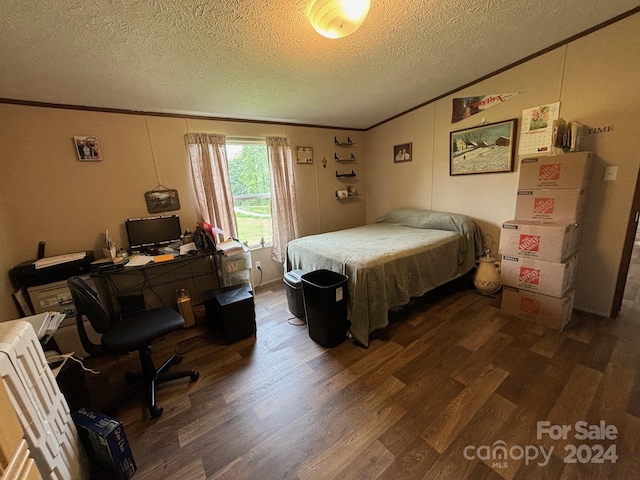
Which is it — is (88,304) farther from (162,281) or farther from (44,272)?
(162,281)

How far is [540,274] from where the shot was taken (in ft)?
7.24

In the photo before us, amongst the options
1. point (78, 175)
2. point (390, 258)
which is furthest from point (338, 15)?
point (78, 175)

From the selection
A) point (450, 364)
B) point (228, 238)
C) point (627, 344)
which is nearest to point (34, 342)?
point (228, 238)

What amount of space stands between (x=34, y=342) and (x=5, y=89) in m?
2.25

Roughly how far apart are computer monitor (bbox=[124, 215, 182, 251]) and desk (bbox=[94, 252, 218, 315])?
0.26 metres

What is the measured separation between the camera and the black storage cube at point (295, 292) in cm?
249

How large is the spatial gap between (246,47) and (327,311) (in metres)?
2.04

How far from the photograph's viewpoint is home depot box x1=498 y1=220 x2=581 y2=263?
2070 millimetres

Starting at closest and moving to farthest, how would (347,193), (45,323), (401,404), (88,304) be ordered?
(45,323)
(88,304)
(401,404)
(347,193)

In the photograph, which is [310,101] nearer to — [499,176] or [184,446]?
[499,176]

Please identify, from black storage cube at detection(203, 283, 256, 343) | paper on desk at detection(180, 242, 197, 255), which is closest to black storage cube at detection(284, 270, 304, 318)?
black storage cube at detection(203, 283, 256, 343)

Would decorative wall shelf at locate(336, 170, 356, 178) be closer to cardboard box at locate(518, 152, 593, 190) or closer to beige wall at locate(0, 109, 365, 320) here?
beige wall at locate(0, 109, 365, 320)

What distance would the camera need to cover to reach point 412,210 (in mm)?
3645

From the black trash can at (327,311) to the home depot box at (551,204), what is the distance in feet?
5.96
